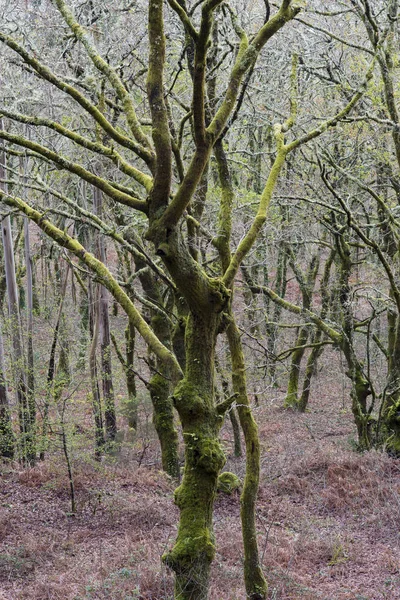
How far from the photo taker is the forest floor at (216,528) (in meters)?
6.59

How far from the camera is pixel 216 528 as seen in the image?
8500 mm

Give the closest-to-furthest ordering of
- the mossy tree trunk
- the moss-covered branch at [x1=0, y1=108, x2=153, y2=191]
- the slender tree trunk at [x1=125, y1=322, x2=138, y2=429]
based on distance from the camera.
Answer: the moss-covered branch at [x1=0, y1=108, x2=153, y2=191], the mossy tree trunk, the slender tree trunk at [x1=125, y1=322, x2=138, y2=429]

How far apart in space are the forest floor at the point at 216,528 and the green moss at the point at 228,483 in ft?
0.40

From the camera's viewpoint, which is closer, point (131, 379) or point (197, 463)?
point (197, 463)

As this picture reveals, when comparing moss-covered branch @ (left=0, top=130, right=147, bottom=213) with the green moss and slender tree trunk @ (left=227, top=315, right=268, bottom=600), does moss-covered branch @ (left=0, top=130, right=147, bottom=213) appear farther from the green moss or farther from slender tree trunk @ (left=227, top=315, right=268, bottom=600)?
the green moss

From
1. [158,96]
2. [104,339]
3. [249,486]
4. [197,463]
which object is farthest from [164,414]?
[158,96]

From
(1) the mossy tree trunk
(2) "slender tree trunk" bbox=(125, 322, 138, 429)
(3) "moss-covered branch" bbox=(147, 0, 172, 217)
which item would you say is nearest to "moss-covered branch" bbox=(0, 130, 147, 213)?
(3) "moss-covered branch" bbox=(147, 0, 172, 217)

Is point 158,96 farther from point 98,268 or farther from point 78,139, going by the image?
point 98,268

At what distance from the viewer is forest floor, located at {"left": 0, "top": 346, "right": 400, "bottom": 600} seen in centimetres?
659

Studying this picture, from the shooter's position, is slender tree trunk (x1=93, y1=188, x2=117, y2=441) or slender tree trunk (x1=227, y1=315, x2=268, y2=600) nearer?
slender tree trunk (x1=227, y1=315, x2=268, y2=600)

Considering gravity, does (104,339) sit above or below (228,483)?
above

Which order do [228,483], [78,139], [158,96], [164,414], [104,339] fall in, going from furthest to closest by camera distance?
1. [104,339]
2. [164,414]
3. [228,483]
4. [78,139]
5. [158,96]

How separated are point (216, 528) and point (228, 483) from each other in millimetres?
1803

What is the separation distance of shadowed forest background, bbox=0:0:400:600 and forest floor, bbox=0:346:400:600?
40 millimetres
